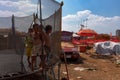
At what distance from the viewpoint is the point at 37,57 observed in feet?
25.8

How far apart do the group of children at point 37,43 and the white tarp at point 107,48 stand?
51.8ft

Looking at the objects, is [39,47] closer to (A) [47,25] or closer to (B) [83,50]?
(A) [47,25]

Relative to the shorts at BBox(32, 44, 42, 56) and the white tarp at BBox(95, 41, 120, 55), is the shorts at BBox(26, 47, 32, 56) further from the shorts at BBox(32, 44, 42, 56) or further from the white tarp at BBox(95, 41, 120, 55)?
the white tarp at BBox(95, 41, 120, 55)

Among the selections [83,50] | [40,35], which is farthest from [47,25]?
[83,50]

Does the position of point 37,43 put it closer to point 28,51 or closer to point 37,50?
point 37,50

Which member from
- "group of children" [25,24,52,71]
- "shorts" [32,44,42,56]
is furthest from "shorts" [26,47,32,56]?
"shorts" [32,44,42,56]

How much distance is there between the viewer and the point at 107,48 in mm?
23469

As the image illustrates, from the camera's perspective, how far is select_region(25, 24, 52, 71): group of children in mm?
7246

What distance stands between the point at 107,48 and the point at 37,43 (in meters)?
16.5

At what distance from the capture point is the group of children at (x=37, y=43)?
725 centimetres

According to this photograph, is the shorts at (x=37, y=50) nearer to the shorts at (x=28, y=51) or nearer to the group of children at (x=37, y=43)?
the group of children at (x=37, y=43)

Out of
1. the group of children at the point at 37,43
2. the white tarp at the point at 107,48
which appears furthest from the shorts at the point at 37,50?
the white tarp at the point at 107,48

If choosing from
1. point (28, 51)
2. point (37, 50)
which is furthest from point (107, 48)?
point (37, 50)

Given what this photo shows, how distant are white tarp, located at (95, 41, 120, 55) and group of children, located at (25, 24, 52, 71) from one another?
15.8 metres
